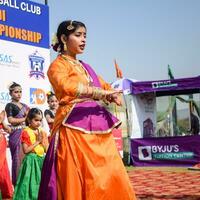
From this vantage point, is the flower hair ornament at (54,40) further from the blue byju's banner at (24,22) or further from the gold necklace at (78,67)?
the blue byju's banner at (24,22)

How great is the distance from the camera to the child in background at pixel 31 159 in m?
4.60

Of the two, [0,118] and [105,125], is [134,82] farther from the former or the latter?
[105,125]

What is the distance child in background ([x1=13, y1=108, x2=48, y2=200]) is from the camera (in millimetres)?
4602

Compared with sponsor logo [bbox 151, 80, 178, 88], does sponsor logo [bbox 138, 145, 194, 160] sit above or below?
below

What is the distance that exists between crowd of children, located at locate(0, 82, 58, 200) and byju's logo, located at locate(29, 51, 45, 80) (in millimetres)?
740

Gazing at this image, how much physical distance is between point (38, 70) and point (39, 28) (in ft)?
2.24

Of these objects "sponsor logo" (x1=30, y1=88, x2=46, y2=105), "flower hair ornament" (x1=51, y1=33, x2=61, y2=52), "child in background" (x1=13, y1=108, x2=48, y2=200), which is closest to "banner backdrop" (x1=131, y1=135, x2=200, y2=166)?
"sponsor logo" (x1=30, y1=88, x2=46, y2=105)

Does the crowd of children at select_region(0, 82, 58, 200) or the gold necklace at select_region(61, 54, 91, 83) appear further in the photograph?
the crowd of children at select_region(0, 82, 58, 200)

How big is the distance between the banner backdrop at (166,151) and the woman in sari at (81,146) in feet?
24.9

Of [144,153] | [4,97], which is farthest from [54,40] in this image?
[144,153]

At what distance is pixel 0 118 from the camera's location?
5379mm

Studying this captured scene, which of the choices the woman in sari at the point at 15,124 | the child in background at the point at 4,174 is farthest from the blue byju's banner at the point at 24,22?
the child in background at the point at 4,174

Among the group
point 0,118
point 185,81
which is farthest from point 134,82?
point 0,118

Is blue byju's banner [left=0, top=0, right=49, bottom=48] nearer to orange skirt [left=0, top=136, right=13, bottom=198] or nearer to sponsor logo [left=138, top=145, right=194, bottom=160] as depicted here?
orange skirt [left=0, top=136, right=13, bottom=198]
